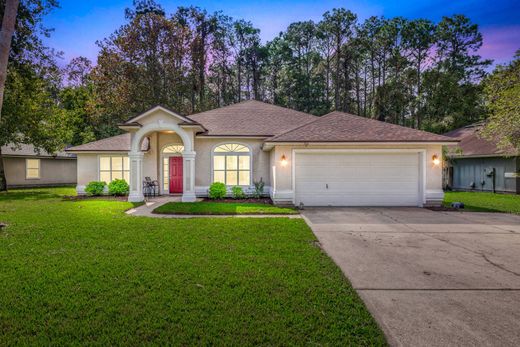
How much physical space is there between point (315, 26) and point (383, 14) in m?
7.14

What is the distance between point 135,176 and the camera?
1218 cm

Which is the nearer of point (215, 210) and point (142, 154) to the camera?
point (215, 210)

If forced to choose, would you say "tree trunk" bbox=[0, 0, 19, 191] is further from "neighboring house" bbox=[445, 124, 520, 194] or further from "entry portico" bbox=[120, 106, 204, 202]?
"neighboring house" bbox=[445, 124, 520, 194]

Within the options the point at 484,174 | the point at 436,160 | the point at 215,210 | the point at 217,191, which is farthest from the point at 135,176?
the point at 484,174

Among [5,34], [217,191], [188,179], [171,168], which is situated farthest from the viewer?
[171,168]

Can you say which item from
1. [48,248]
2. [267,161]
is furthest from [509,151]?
[48,248]

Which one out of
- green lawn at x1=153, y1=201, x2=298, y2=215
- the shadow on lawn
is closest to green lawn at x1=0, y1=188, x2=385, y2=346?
green lawn at x1=153, y1=201, x2=298, y2=215

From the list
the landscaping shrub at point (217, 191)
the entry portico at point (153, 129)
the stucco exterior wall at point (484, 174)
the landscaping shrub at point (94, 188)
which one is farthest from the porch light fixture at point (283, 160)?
the stucco exterior wall at point (484, 174)

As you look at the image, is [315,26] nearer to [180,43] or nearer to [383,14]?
[383,14]

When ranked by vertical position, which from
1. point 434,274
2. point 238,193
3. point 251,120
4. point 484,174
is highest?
point 251,120

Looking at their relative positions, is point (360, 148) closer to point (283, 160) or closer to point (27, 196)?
point (283, 160)

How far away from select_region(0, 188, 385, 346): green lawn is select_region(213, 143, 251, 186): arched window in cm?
718

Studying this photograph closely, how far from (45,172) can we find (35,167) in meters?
0.74

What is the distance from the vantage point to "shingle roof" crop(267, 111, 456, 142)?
1068 centimetres
